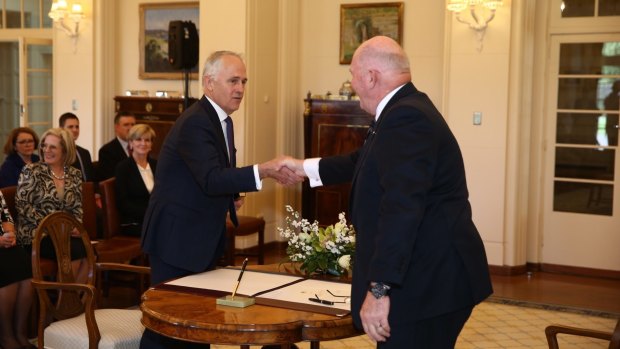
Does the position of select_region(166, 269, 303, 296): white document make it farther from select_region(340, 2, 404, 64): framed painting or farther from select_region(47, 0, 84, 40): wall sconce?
select_region(47, 0, 84, 40): wall sconce

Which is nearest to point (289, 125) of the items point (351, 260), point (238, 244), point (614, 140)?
point (238, 244)

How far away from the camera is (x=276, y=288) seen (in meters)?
3.42

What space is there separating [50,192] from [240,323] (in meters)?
3.40

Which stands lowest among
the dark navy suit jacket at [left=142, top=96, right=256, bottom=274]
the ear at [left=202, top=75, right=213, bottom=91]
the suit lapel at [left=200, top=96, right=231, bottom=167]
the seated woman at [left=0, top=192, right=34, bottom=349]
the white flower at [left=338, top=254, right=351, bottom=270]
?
the seated woman at [left=0, top=192, right=34, bottom=349]

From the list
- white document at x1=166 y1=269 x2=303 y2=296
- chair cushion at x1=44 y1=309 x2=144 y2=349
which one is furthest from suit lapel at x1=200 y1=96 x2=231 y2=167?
chair cushion at x1=44 y1=309 x2=144 y2=349

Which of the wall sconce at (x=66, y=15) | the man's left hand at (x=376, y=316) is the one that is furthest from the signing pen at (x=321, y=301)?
the wall sconce at (x=66, y=15)

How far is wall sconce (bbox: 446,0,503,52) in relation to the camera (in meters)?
7.81

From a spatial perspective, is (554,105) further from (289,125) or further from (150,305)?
(150,305)

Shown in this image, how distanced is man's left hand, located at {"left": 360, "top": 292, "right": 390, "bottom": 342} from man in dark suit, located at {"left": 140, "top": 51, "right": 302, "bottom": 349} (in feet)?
3.28

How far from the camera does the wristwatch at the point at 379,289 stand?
2.73 metres

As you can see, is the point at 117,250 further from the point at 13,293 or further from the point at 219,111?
the point at 219,111

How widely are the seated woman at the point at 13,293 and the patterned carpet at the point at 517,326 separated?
1214mm

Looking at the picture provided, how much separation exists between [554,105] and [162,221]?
5.60 m

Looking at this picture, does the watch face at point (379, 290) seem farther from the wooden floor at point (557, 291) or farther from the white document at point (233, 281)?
the wooden floor at point (557, 291)
